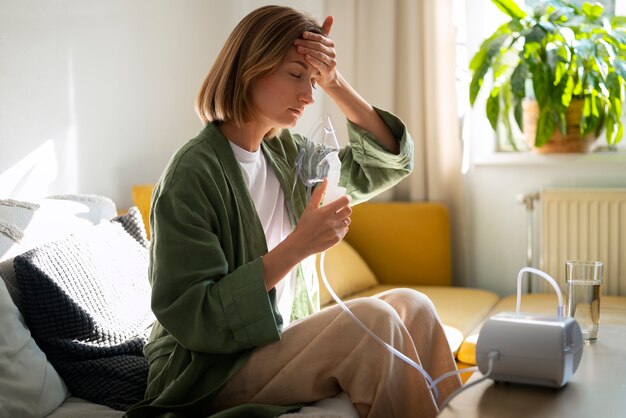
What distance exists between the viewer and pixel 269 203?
1.73 m

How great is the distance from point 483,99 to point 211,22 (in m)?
1.22

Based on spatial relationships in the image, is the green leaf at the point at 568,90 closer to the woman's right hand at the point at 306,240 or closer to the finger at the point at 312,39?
the finger at the point at 312,39

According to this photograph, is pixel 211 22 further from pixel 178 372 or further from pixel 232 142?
pixel 178 372

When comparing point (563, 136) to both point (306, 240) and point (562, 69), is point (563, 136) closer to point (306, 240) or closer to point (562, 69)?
point (562, 69)

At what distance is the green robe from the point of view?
141 cm

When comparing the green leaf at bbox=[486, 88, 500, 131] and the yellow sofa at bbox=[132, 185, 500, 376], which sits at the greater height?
the green leaf at bbox=[486, 88, 500, 131]

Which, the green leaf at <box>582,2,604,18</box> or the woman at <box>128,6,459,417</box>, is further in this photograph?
the green leaf at <box>582,2,604,18</box>

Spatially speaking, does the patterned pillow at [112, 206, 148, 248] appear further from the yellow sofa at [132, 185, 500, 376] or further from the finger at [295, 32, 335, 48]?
the yellow sofa at [132, 185, 500, 376]

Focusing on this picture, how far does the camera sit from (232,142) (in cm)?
169

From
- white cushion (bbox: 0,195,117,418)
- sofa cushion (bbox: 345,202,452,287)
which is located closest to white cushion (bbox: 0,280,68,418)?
white cushion (bbox: 0,195,117,418)

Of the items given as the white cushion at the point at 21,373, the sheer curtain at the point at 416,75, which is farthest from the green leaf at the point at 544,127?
the white cushion at the point at 21,373

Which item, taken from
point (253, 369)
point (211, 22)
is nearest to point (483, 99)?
point (211, 22)

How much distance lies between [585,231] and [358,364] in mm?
2164

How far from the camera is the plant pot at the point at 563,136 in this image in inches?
127
